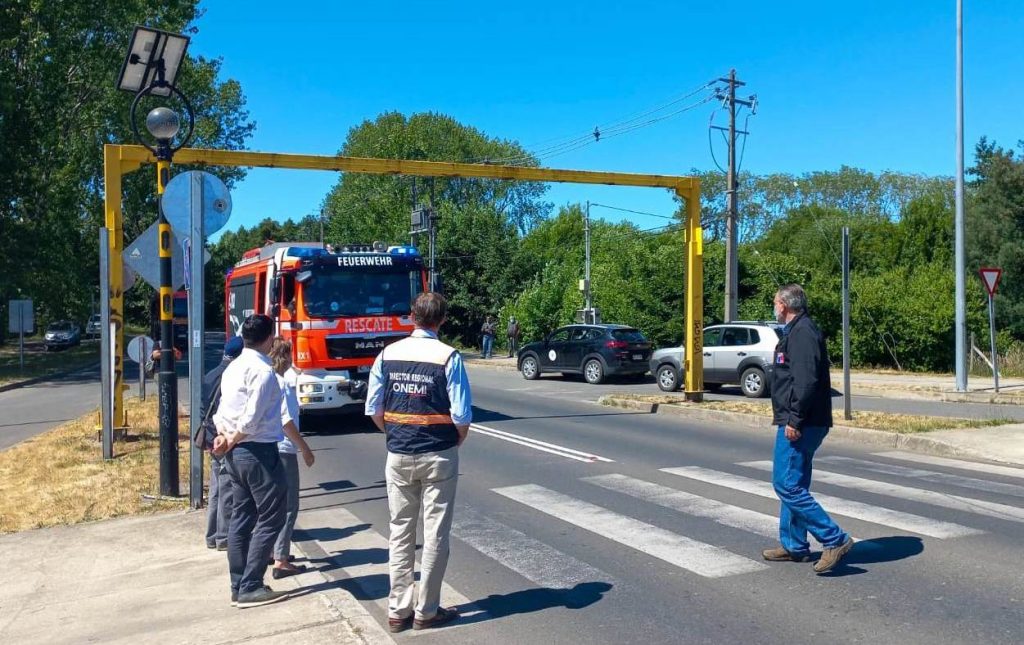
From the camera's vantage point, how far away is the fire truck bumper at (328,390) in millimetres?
12969

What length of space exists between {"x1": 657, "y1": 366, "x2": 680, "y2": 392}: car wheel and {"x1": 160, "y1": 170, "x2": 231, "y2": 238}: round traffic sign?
14610 millimetres

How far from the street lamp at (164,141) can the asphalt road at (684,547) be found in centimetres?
144

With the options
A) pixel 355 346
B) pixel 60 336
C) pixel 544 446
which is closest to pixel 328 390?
pixel 355 346

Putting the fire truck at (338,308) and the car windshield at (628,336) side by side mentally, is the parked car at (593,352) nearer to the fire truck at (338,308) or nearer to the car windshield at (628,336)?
the car windshield at (628,336)

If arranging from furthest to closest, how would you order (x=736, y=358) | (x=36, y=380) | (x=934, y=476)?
(x=36, y=380) < (x=736, y=358) < (x=934, y=476)

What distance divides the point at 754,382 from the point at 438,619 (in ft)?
50.0

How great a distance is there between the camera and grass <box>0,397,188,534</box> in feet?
26.2

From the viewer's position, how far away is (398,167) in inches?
582

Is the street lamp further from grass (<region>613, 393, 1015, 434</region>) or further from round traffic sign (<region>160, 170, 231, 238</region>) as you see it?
grass (<region>613, 393, 1015, 434</region>)

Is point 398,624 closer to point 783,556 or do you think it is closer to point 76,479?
point 783,556

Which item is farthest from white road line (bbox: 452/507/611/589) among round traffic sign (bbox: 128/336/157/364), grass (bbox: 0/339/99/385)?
grass (bbox: 0/339/99/385)

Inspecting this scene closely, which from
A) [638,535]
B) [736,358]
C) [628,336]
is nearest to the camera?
[638,535]

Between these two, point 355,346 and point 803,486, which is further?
point 355,346

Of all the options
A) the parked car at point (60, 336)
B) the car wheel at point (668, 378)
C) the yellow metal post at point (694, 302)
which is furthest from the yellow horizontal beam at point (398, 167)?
the parked car at point (60, 336)
